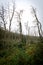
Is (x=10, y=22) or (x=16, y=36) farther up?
(x=10, y=22)

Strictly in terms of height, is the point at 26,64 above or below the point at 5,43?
below

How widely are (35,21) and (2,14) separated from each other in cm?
1012

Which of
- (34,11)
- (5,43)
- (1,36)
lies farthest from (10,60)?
(34,11)

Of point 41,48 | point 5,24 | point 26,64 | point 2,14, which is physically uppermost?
point 2,14

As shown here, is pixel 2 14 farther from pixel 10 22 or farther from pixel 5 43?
pixel 5 43

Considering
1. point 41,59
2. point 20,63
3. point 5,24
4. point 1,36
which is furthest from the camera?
point 5,24

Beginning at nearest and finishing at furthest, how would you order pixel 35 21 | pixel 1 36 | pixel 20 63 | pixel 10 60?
pixel 20 63, pixel 10 60, pixel 1 36, pixel 35 21

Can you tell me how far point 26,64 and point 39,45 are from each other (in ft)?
9.88

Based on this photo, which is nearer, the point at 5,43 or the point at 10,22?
the point at 5,43

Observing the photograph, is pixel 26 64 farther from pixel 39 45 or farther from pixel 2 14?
pixel 2 14

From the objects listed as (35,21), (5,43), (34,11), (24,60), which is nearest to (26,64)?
(24,60)

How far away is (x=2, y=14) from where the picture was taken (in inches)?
1736

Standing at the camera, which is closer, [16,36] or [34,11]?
[34,11]

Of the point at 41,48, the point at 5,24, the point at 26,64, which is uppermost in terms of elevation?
the point at 5,24
